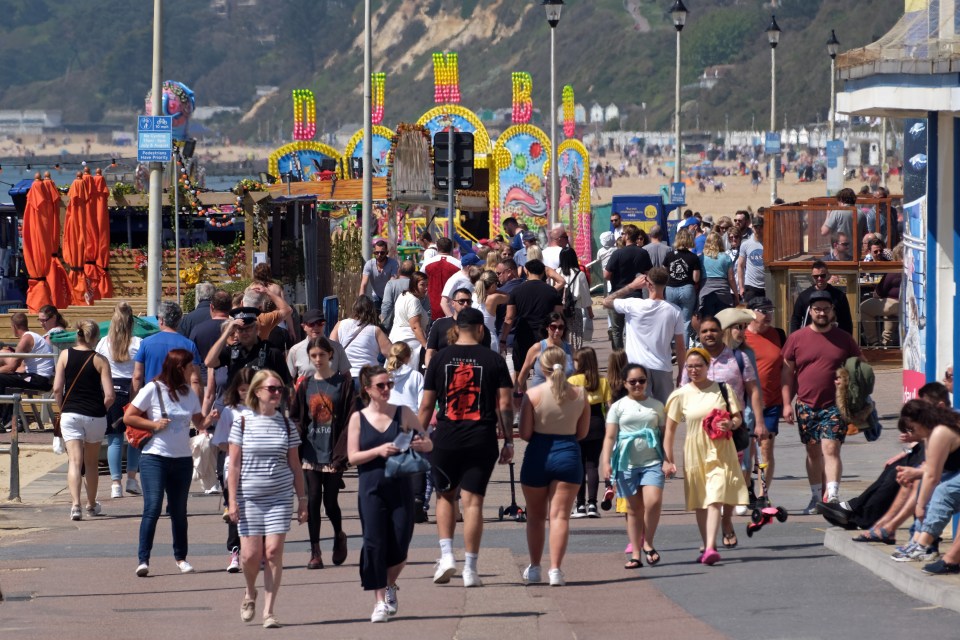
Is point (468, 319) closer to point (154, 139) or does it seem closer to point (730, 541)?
point (730, 541)

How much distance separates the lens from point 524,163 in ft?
136

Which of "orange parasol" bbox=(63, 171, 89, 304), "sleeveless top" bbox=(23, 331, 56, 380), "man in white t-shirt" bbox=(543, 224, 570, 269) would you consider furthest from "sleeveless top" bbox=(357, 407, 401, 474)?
"orange parasol" bbox=(63, 171, 89, 304)

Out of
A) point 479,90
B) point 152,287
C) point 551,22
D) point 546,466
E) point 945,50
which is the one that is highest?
point 479,90

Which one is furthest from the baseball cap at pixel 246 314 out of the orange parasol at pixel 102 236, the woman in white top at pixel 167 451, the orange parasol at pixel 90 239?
the orange parasol at pixel 102 236

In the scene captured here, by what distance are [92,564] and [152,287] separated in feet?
25.2

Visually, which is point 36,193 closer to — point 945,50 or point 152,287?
point 152,287

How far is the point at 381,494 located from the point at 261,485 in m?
0.69

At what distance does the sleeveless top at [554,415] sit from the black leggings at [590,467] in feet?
6.88

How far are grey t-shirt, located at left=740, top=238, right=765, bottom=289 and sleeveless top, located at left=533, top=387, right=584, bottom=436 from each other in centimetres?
1094

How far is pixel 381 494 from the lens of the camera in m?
9.48

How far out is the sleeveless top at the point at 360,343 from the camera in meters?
13.8

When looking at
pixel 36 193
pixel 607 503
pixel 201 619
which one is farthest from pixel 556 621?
pixel 36 193

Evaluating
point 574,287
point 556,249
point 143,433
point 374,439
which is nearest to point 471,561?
point 374,439

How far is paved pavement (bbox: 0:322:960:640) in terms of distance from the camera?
916 centimetres
